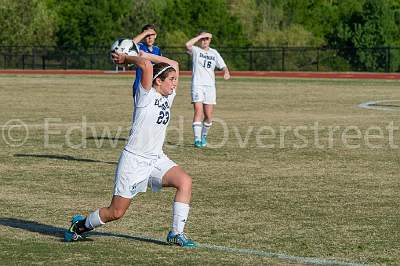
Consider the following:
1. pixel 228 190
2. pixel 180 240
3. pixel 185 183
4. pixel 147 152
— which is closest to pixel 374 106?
pixel 228 190

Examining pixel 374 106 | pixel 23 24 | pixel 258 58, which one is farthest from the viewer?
pixel 23 24

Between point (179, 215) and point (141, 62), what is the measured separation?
1.61 m

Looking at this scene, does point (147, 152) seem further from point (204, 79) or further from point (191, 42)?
point (204, 79)

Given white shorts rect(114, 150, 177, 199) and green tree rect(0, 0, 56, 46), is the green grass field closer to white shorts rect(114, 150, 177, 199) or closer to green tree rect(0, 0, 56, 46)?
white shorts rect(114, 150, 177, 199)

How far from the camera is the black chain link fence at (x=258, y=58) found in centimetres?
7250

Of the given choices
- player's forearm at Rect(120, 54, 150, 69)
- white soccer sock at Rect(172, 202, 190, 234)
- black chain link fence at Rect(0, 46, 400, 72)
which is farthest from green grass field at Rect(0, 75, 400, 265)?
black chain link fence at Rect(0, 46, 400, 72)

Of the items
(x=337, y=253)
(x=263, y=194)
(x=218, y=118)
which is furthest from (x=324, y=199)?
(x=218, y=118)

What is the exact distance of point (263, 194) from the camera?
1402 centimetres

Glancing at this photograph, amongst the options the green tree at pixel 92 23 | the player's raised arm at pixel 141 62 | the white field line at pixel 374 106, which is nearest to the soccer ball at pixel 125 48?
the player's raised arm at pixel 141 62

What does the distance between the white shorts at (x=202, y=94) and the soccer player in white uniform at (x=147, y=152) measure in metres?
10.6

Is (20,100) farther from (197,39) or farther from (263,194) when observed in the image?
(263,194)

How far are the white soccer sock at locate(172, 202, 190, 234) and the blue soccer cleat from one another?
5 centimetres

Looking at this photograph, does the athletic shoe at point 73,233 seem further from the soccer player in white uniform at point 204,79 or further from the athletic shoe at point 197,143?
the soccer player in white uniform at point 204,79

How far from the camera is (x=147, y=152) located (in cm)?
989
